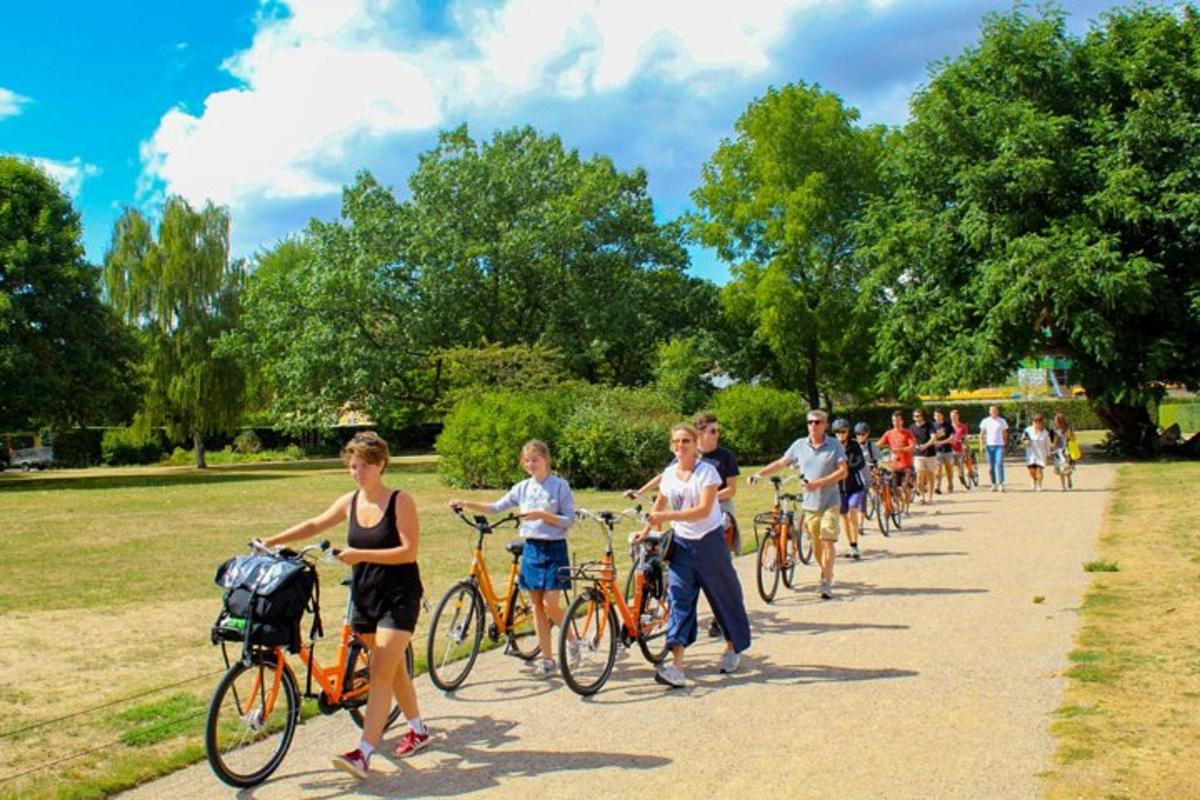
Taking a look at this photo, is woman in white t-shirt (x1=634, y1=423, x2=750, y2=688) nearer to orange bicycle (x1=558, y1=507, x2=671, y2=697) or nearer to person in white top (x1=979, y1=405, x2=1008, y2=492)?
orange bicycle (x1=558, y1=507, x2=671, y2=697)

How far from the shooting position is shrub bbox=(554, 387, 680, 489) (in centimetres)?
2569

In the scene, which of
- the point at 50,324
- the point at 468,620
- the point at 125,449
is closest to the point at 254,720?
the point at 468,620

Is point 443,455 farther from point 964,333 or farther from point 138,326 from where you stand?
point 138,326

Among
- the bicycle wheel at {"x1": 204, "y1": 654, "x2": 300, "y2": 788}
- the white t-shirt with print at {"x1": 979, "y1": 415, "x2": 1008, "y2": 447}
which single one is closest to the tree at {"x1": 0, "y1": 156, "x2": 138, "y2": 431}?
the white t-shirt with print at {"x1": 979, "y1": 415, "x2": 1008, "y2": 447}

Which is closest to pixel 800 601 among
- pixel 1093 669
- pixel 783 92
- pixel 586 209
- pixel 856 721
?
pixel 1093 669

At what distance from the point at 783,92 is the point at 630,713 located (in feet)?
133

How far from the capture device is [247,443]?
192 ft

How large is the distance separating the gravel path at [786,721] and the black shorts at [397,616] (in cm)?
72

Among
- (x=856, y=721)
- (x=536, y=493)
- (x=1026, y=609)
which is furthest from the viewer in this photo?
(x=1026, y=609)

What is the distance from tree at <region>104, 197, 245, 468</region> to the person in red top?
112ft

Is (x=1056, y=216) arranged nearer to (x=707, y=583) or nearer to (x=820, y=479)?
(x=820, y=479)

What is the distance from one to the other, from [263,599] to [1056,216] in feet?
100

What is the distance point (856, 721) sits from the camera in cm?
580

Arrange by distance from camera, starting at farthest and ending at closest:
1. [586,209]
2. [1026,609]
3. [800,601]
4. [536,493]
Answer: [586,209] < [800,601] < [1026,609] < [536,493]
